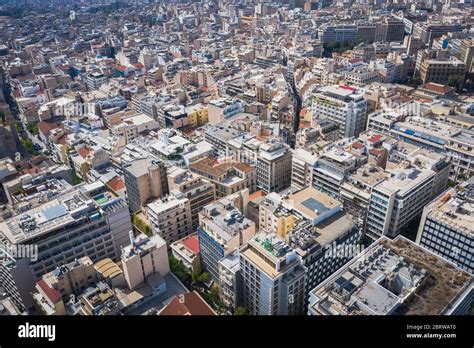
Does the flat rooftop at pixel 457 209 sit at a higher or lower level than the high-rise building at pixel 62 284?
higher

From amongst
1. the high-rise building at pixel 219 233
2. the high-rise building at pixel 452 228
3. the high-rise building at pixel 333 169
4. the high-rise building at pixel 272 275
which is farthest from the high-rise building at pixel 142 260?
the high-rise building at pixel 452 228

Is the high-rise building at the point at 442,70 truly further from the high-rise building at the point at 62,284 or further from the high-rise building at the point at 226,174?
the high-rise building at the point at 62,284

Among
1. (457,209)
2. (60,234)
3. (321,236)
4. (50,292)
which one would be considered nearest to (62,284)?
(50,292)

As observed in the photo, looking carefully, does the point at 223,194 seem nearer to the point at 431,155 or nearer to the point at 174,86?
the point at 431,155

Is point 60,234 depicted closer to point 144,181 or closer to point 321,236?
point 144,181

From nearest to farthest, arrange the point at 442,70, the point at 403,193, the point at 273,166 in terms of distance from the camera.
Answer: the point at 403,193 → the point at 273,166 → the point at 442,70

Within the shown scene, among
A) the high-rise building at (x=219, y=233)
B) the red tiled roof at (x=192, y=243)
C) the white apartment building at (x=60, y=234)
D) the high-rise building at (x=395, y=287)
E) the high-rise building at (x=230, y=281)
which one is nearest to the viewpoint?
the high-rise building at (x=395, y=287)

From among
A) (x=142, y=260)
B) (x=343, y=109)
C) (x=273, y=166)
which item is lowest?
(x=142, y=260)
